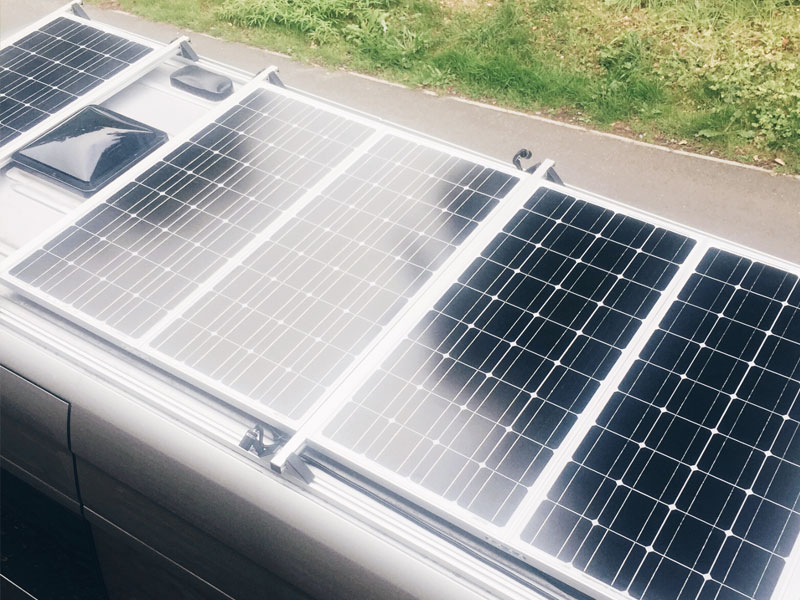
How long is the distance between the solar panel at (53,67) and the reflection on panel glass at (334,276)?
2231 mm

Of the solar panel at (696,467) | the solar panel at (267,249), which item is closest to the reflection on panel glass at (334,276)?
the solar panel at (267,249)

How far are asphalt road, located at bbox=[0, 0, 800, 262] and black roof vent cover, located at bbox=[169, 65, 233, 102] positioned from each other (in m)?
3.48

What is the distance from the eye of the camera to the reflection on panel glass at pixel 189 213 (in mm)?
4293

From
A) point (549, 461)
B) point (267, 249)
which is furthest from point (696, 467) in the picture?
point (267, 249)

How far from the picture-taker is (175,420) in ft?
12.6

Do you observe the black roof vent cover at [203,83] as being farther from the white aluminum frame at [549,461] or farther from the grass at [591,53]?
the grass at [591,53]

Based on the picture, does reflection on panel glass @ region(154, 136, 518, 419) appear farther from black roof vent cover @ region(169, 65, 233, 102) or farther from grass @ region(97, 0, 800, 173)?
grass @ region(97, 0, 800, 173)

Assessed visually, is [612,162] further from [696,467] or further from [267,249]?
[696,467]

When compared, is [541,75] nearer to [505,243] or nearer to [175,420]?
[505,243]

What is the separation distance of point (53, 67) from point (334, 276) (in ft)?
10.5

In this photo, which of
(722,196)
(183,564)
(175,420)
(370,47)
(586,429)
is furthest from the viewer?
(370,47)

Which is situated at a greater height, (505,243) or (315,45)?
(505,243)

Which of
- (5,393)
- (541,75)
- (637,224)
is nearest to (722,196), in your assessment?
(541,75)

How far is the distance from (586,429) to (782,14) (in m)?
7.69
